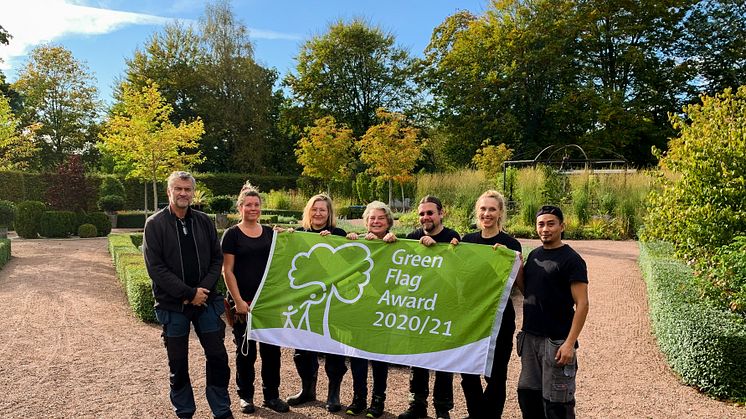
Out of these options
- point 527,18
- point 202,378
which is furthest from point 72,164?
point 527,18

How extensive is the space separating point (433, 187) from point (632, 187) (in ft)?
27.4

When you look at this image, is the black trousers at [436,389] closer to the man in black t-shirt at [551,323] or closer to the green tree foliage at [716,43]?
the man in black t-shirt at [551,323]

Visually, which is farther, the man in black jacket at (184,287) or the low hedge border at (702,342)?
the low hedge border at (702,342)

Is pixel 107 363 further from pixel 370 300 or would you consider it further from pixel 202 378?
pixel 370 300

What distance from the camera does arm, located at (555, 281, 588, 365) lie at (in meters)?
3.01

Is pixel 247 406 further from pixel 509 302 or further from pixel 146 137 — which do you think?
pixel 146 137

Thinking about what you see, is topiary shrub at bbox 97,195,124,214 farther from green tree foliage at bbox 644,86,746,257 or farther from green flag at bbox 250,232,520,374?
green tree foliage at bbox 644,86,746,257

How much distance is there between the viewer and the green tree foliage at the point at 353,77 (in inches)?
1575

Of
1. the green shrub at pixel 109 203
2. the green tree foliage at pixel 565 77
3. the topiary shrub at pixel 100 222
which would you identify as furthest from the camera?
the green tree foliage at pixel 565 77

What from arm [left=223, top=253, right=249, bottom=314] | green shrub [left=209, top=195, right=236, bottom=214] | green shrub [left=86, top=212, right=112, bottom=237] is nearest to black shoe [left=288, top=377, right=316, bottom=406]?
arm [left=223, top=253, right=249, bottom=314]

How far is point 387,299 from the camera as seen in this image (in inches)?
157

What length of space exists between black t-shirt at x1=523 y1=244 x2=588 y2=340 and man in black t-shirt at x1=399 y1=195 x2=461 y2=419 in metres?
0.75

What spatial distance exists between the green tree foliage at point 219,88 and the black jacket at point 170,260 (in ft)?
115

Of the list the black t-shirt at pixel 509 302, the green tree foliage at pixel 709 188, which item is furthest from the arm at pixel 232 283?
the green tree foliage at pixel 709 188
